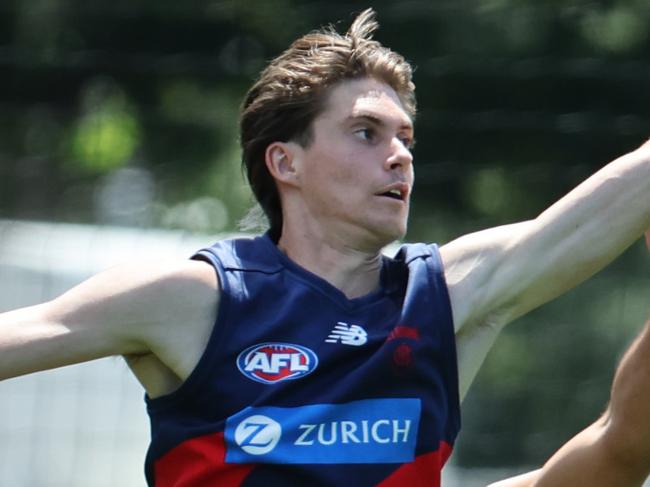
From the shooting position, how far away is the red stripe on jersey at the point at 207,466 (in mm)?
3029

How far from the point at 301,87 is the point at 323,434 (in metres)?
0.78

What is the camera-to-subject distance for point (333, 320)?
3.14 m

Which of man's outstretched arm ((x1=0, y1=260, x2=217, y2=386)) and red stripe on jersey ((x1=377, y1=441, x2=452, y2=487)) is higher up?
man's outstretched arm ((x1=0, y1=260, x2=217, y2=386))

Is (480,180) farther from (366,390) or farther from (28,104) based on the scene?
(366,390)

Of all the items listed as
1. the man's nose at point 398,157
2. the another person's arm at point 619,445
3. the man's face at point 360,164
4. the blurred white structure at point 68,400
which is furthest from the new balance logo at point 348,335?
the blurred white structure at point 68,400

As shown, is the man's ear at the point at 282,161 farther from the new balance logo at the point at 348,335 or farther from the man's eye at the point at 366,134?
the new balance logo at the point at 348,335

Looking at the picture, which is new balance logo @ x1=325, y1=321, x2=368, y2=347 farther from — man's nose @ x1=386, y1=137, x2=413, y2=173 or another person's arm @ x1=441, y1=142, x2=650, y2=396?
man's nose @ x1=386, y1=137, x2=413, y2=173

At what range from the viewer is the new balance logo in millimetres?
3109

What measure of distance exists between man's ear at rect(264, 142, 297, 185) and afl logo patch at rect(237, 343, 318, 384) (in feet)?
1.49

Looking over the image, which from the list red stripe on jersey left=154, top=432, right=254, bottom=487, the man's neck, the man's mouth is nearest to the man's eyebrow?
the man's mouth

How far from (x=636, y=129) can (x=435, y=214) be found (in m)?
0.84

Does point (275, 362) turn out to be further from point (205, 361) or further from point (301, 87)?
point (301, 87)

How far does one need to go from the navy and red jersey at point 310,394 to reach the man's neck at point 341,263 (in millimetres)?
77

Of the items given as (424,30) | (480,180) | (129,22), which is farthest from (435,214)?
(129,22)
